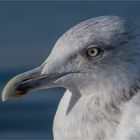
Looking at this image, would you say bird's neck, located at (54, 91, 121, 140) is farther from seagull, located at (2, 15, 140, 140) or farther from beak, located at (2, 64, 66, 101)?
beak, located at (2, 64, 66, 101)

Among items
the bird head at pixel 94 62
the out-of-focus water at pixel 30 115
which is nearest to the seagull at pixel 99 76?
the bird head at pixel 94 62

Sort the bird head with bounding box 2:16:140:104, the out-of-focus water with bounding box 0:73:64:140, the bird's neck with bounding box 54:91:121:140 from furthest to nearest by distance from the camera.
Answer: the out-of-focus water with bounding box 0:73:64:140 < the bird's neck with bounding box 54:91:121:140 < the bird head with bounding box 2:16:140:104

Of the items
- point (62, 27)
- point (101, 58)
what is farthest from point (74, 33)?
point (62, 27)

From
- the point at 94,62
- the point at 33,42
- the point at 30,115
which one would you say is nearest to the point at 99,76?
the point at 94,62

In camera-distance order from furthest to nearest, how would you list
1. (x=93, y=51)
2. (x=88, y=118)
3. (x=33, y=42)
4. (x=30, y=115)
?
(x=33, y=42) < (x=30, y=115) < (x=88, y=118) < (x=93, y=51)

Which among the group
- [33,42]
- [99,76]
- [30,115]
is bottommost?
[30,115]

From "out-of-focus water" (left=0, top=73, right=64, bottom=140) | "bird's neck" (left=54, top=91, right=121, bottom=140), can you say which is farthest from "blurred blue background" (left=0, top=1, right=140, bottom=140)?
"bird's neck" (left=54, top=91, right=121, bottom=140)

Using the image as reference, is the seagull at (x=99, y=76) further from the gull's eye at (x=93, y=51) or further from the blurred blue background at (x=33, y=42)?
the blurred blue background at (x=33, y=42)

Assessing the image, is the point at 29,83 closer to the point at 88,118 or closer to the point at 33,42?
the point at 88,118
